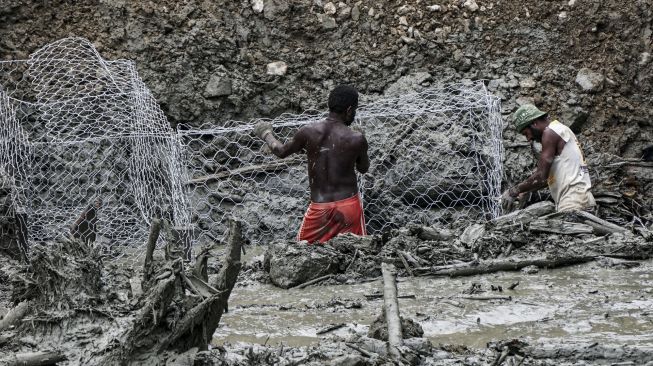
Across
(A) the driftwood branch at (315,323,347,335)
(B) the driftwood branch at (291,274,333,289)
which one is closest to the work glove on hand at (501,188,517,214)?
(B) the driftwood branch at (291,274,333,289)

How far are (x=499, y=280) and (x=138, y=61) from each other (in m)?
4.62

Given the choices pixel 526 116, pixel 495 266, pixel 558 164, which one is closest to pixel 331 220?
pixel 495 266

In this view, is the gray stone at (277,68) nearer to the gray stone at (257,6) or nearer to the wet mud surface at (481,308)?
the gray stone at (257,6)

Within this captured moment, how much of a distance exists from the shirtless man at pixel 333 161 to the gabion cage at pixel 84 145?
1.33 m

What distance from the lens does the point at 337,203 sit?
22.4ft

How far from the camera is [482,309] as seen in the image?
16.8 feet

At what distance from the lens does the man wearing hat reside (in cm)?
721

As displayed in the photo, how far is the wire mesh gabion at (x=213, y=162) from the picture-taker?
8406 millimetres

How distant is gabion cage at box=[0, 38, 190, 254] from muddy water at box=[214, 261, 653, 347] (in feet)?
7.26

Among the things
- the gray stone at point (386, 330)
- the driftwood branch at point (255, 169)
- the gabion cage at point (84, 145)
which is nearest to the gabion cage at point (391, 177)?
the driftwood branch at point (255, 169)

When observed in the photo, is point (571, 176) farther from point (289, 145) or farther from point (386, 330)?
point (386, 330)

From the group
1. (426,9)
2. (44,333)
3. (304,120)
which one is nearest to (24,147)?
(304,120)

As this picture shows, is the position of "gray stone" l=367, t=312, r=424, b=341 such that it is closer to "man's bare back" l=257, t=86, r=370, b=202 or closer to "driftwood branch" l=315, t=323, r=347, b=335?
"driftwood branch" l=315, t=323, r=347, b=335

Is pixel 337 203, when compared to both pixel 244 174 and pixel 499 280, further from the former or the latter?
pixel 244 174
